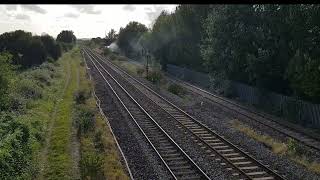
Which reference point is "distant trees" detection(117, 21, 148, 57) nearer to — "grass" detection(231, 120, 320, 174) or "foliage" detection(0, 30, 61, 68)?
"foliage" detection(0, 30, 61, 68)

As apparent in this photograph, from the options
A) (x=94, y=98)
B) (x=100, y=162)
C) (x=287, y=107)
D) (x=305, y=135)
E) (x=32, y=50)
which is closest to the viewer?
(x=100, y=162)

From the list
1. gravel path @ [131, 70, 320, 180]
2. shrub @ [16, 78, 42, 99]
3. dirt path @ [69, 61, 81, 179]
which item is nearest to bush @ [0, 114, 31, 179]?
dirt path @ [69, 61, 81, 179]

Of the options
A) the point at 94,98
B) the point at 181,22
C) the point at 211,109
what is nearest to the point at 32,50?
the point at 181,22

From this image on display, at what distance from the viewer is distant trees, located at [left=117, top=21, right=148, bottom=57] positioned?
116000 millimetres

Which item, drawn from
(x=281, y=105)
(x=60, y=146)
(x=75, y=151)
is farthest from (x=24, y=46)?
(x=75, y=151)

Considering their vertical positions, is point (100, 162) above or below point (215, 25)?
below

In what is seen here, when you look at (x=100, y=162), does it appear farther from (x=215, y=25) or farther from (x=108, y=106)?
(x=215, y=25)

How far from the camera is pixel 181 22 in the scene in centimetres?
6000

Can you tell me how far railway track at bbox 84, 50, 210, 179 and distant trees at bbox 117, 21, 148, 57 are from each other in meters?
83.5

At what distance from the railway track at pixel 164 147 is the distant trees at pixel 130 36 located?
83.5 metres

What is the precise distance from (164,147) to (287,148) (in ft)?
19.2

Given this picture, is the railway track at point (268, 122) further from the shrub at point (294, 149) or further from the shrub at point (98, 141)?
the shrub at point (98, 141)

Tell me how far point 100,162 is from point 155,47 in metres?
57.1

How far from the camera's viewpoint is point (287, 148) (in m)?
20.2
